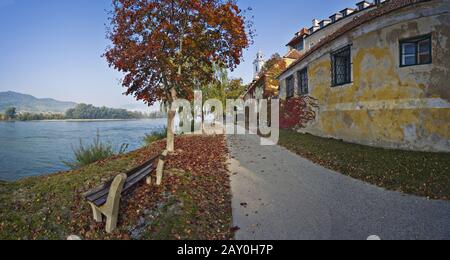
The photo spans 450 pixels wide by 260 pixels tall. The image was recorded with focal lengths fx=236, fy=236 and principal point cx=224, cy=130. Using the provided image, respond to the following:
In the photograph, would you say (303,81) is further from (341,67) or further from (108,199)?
(108,199)

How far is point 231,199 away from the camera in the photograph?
480 centimetres

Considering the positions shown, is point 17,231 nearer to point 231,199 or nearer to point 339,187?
point 231,199

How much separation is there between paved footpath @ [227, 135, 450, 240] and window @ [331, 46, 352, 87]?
6.54 meters

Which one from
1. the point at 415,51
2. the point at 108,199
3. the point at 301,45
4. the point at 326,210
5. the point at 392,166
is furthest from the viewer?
the point at 301,45

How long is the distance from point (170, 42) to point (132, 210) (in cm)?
566

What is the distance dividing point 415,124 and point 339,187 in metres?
5.05

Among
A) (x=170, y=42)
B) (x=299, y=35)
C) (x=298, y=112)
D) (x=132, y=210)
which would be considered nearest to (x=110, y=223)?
(x=132, y=210)

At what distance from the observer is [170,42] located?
7816 millimetres

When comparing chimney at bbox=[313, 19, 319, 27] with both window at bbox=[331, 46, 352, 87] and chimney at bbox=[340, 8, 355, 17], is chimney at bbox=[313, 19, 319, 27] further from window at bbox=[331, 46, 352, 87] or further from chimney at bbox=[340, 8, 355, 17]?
window at bbox=[331, 46, 352, 87]

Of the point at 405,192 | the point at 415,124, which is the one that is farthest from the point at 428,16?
the point at 405,192

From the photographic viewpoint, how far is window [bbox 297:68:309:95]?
1458 cm

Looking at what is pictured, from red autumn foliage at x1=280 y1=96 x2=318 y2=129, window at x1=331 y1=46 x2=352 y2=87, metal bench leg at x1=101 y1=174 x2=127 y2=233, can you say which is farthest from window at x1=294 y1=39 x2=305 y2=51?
metal bench leg at x1=101 y1=174 x2=127 y2=233

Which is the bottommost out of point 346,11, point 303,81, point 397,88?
point 397,88

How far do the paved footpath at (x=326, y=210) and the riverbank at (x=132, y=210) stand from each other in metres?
0.45
